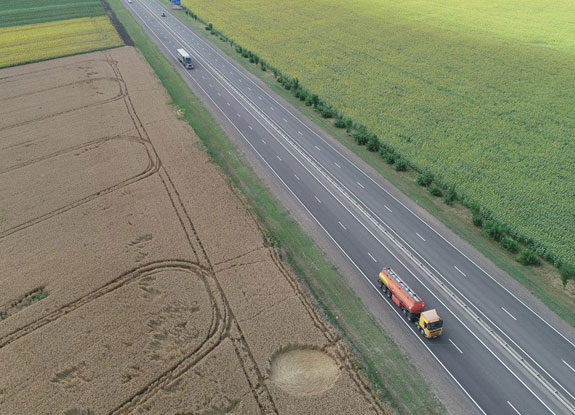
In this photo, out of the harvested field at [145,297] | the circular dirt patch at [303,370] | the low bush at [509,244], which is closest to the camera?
the harvested field at [145,297]

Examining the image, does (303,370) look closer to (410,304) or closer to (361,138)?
(410,304)

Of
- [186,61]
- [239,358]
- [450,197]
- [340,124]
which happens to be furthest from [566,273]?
[186,61]

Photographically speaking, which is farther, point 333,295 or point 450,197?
point 450,197

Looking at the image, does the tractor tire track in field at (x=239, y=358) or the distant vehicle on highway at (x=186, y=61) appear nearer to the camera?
the tractor tire track in field at (x=239, y=358)

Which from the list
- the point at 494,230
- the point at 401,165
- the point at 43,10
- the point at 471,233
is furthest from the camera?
the point at 43,10

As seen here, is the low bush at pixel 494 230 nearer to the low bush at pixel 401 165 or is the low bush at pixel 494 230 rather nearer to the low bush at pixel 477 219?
→ the low bush at pixel 477 219

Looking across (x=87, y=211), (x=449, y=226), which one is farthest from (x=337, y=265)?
(x=87, y=211)

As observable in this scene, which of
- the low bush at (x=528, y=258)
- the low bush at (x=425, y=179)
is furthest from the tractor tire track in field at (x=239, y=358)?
the low bush at (x=425, y=179)

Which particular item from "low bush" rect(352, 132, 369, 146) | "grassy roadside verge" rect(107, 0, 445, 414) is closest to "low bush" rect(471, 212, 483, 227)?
"grassy roadside verge" rect(107, 0, 445, 414)
